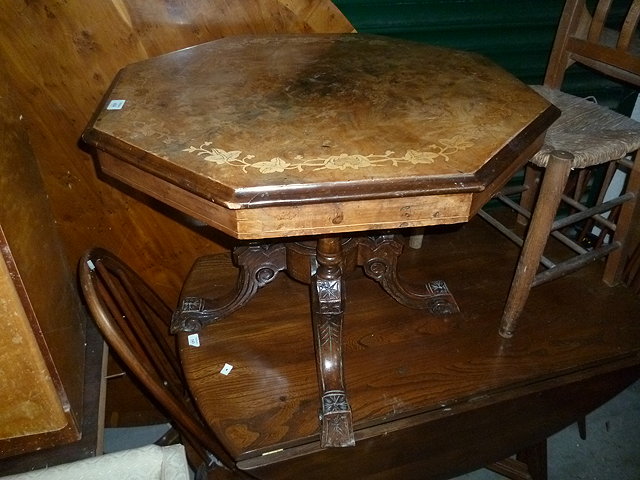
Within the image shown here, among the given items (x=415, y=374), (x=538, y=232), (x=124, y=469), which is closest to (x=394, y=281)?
(x=415, y=374)

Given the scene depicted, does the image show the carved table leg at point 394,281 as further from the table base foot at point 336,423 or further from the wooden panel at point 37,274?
the wooden panel at point 37,274

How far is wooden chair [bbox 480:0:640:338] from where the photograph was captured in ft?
3.93

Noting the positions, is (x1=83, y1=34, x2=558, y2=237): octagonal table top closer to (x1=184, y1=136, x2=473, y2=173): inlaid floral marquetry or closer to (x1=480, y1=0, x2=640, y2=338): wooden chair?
(x1=184, y1=136, x2=473, y2=173): inlaid floral marquetry

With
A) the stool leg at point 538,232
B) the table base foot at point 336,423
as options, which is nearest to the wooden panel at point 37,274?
the table base foot at point 336,423

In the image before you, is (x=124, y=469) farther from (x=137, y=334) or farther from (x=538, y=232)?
(x=538, y=232)

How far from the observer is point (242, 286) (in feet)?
4.60

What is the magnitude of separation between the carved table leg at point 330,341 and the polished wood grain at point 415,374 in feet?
0.14

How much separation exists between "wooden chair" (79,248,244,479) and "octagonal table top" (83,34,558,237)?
27 cm

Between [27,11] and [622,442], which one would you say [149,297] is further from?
[622,442]

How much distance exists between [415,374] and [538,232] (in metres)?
0.46

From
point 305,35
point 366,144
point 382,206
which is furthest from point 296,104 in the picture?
point 305,35

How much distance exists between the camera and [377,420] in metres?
1.16

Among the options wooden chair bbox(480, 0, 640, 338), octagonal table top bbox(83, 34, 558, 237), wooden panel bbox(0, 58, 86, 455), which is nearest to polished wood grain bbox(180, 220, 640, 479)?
wooden chair bbox(480, 0, 640, 338)

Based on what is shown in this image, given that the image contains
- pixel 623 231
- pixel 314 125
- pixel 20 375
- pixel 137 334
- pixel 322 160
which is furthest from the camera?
pixel 623 231
